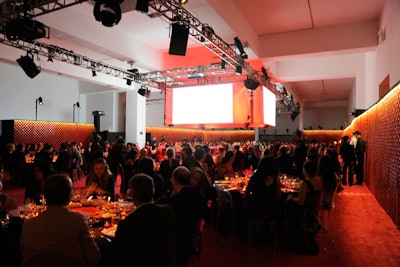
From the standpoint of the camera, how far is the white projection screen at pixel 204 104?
9.70m

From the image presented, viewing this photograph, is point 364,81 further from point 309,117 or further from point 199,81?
point 309,117

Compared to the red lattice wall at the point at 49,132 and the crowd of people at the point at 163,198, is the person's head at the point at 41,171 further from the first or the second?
the red lattice wall at the point at 49,132

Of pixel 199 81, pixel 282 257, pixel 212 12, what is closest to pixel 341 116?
pixel 199 81

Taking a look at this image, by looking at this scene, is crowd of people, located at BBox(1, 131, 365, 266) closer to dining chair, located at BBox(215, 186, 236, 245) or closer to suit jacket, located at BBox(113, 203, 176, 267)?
suit jacket, located at BBox(113, 203, 176, 267)

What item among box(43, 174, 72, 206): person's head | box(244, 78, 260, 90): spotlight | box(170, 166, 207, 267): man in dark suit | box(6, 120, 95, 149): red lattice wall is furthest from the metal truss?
box(6, 120, 95, 149): red lattice wall

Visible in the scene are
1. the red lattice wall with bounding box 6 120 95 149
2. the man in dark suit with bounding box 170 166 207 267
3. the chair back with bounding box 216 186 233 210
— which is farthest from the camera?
the red lattice wall with bounding box 6 120 95 149

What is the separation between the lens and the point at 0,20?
564 cm

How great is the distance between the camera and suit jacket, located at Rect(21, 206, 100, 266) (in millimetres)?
1652

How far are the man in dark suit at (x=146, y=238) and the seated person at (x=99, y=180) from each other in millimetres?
2352

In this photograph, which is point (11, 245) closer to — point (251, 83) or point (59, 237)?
point (59, 237)

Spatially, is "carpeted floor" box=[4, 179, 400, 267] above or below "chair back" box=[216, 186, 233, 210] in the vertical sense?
below

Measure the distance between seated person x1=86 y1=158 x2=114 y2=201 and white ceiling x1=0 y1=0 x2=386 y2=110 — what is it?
11.8ft

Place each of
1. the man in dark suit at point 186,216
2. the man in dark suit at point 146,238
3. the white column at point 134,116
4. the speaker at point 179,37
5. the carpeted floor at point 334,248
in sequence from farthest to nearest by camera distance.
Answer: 1. the white column at point 134,116
2. the speaker at point 179,37
3. the carpeted floor at point 334,248
4. the man in dark suit at point 186,216
5. the man in dark suit at point 146,238

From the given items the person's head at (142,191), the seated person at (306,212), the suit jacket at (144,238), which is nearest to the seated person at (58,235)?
the suit jacket at (144,238)
